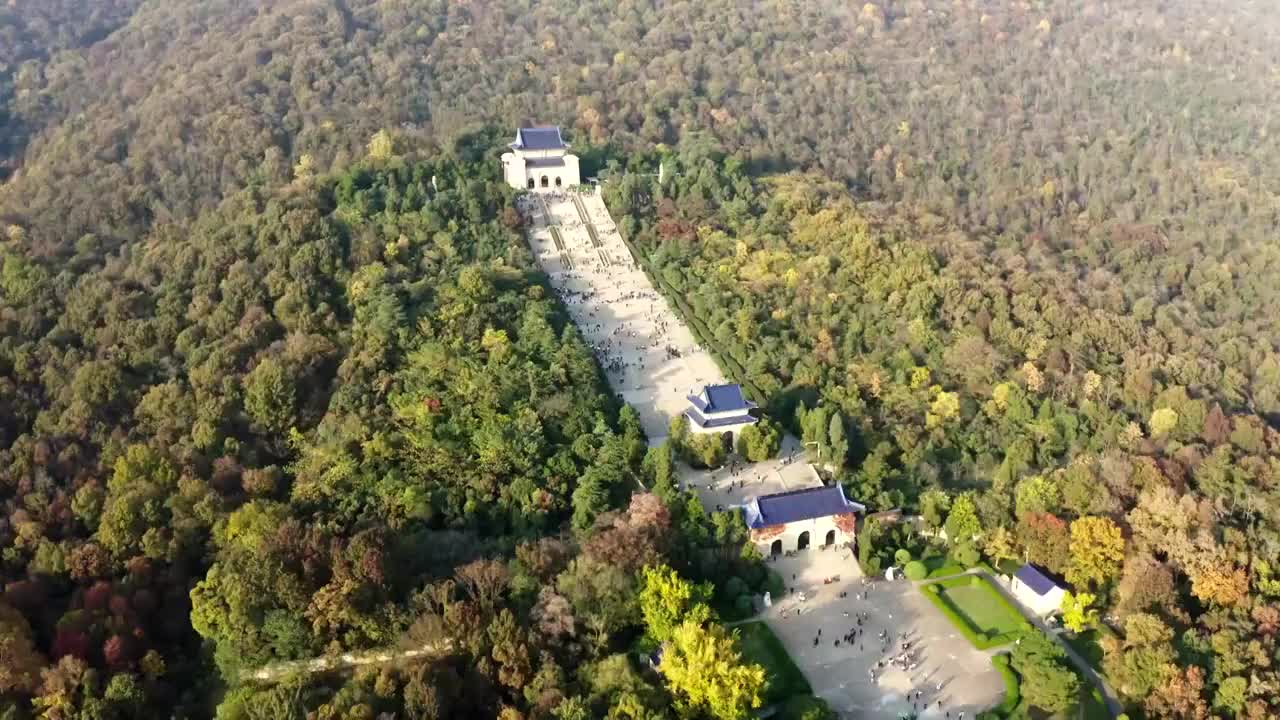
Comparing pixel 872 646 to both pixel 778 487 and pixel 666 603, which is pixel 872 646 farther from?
pixel 778 487

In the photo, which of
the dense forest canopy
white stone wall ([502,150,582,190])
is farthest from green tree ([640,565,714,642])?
white stone wall ([502,150,582,190])

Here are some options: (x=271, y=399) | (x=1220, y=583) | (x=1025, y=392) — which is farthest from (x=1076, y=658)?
(x=271, y=399)

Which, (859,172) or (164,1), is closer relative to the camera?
(859,172)

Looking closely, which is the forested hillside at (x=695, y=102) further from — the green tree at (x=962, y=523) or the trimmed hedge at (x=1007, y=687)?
the trimmed hedge at (x=1007, y=687)

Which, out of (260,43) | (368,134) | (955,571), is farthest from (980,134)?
(955,571)

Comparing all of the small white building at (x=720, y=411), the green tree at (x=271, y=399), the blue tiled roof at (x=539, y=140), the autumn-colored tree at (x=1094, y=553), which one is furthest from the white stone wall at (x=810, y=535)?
the blue tiled roof at (x=539, y=140)

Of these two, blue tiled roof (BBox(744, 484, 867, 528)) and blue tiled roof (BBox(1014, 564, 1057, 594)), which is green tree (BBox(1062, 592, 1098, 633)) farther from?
blue tiled roof (BBox(744, 484, 867, 528))

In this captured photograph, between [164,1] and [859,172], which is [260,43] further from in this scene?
[859,172]
